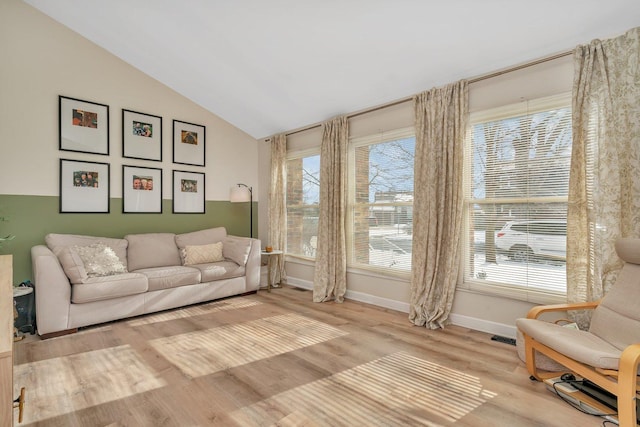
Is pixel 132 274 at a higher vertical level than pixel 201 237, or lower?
lower

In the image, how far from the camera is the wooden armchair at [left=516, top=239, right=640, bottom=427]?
173 centimetres

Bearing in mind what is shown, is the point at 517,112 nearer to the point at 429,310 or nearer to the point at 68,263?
the point at 429,310

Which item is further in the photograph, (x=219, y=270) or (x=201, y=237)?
(x=201, y=237)

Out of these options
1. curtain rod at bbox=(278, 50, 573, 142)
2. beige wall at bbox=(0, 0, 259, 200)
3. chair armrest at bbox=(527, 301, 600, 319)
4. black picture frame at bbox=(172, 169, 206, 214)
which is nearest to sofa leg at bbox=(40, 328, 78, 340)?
beige wall at bbox=(0, 0, 259, 200)

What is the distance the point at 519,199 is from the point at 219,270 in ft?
12.0

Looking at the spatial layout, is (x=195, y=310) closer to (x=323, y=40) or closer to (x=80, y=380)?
(x=80, y=380)

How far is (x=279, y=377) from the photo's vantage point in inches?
95.5

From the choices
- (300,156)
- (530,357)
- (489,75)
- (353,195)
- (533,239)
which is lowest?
(530,357)

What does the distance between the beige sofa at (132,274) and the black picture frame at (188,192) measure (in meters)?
0.46

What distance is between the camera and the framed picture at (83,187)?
4.13 metres

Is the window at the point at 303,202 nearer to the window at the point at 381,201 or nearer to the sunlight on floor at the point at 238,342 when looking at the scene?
the window at the point at 381,201

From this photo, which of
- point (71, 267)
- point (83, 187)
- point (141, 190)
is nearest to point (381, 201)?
point (141, 190)

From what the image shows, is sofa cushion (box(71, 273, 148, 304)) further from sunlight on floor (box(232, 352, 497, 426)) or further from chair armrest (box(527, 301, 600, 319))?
chair armrest (box(527, 301, 600, 319))

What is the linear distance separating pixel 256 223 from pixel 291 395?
13.8 feet
